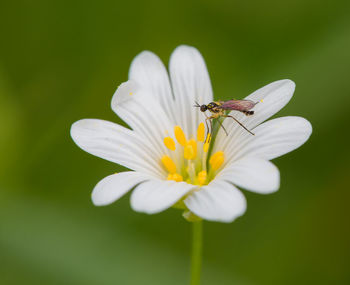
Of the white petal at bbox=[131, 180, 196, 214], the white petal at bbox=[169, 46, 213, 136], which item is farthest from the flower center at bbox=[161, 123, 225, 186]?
the white petal at bbox=[131, 180, 196, 214]

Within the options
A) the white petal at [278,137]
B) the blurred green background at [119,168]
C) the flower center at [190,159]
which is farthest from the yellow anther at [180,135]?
the blurred green background at [119,168]

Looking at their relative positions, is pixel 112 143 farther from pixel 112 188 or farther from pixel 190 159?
pixel 190 159

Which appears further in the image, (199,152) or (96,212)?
(96,212)

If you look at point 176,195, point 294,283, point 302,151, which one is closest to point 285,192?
point 302,151

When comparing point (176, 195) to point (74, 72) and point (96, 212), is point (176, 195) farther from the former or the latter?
point (74, 72)

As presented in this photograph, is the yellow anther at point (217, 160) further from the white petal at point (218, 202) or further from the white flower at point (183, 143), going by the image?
the white petal at point (218, 202)

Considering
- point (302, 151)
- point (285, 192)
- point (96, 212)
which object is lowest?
point (96, 212)
